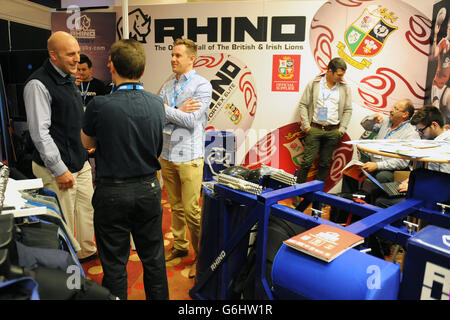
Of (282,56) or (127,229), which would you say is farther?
(282,56)

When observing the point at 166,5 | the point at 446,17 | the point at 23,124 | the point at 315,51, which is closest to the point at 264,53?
the point at 315,51

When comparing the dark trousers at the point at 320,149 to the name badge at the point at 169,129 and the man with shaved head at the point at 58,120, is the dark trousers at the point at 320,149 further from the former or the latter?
the man with shaved head at the point at 58,120

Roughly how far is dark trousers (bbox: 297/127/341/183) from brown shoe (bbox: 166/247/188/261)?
222 centimetres

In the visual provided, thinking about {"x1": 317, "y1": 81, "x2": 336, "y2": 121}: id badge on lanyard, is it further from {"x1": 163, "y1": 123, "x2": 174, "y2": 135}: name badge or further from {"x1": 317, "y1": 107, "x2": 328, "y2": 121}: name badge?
{"x1": 163, "y1": 123, "x2": 174, "y2": 135}: name badge

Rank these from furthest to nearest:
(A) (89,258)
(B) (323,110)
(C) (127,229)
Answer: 1. (B) (323,110)
2. (A) (89,258)
3. (C) (127,229)

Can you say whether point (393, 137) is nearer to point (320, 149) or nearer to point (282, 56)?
point (320, 149)

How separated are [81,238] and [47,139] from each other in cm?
97

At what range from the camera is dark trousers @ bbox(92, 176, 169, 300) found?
169 centimetres

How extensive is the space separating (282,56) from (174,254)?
3101 mm

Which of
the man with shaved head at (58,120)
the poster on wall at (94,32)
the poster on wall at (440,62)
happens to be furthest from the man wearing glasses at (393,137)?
the poster on wall at (94,32)

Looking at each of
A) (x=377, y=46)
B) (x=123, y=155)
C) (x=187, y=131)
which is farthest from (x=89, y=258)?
(x=377, y=46)

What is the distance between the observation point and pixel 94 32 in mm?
4918

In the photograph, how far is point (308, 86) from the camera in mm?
4555

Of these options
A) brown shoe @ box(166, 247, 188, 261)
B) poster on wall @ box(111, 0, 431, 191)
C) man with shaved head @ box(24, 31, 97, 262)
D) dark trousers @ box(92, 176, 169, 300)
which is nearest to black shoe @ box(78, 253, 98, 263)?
man with shaved head @ box(24, 31, 97, 262)
